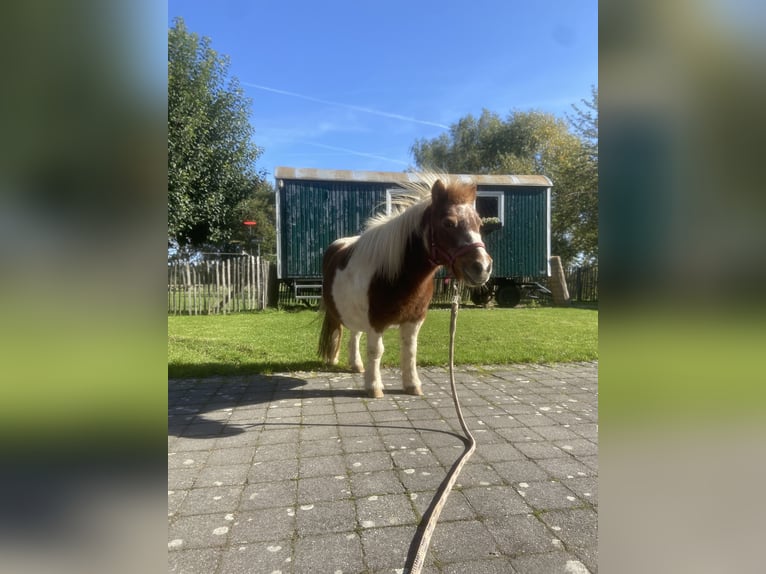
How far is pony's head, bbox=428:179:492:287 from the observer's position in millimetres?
2836

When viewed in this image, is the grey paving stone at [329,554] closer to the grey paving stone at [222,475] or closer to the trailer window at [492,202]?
the grey paving stone at [222,475]

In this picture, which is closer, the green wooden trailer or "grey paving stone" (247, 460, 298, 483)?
"grey paving stone" (247, 460, 298, 483)

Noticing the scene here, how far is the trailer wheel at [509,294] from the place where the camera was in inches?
539

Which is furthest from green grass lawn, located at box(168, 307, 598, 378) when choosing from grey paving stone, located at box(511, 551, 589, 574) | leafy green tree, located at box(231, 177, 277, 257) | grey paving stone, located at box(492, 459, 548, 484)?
leafy green tree, located at box(231, 177, 277, 257)

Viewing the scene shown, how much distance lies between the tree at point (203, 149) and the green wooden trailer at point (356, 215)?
2800 millimetres

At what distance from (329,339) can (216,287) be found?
8529mm

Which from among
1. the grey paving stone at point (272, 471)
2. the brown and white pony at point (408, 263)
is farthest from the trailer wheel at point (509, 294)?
the grey paving stone at point (272, 471)

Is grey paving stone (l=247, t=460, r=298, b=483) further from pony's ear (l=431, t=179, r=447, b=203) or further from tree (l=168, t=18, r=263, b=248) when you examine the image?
tree (l=168, t=18, r=263, b=248)

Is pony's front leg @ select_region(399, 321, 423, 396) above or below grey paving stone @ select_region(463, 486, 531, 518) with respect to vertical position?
above

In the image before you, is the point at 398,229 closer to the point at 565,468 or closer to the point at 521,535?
the point at 565,468
